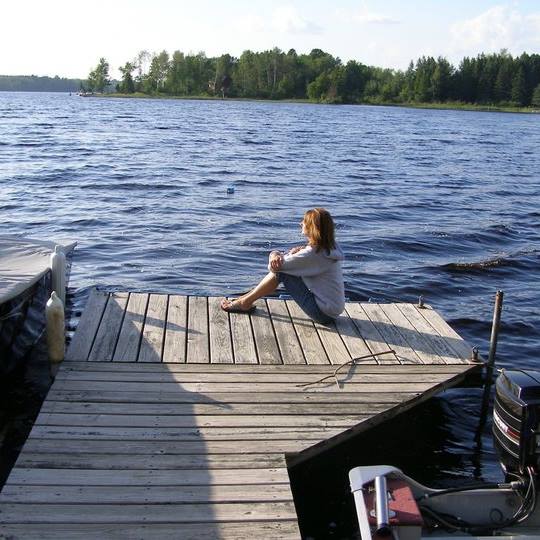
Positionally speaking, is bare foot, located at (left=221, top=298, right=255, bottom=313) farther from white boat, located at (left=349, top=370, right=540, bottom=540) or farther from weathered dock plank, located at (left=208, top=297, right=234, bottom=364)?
white boat, located at (left=349, top=370, right=540, bottom=540)

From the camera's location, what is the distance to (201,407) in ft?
18.8

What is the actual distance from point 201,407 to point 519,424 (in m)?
2.34

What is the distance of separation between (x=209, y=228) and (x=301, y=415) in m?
11.2

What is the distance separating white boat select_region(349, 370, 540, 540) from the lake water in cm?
156

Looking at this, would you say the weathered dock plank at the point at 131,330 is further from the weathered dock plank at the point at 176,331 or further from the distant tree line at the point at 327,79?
the distant tree line at the point at 327,79

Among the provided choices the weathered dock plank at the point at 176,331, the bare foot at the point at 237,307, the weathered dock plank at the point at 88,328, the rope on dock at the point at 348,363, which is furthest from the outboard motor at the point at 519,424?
the weathered dock plank at the point at 88,328

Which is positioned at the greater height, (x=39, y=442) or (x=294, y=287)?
(x=294, y=287)

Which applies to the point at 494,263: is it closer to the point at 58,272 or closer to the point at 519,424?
the point at 58,272

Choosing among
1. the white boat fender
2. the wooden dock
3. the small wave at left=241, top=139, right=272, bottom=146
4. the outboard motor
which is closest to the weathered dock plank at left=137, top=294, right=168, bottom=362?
the wooden dock

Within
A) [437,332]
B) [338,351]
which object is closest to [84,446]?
[338,351]

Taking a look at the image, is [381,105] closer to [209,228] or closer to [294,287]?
[209,228]

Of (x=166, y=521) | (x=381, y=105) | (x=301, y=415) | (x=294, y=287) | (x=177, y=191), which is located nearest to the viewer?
(x=166, y=521)

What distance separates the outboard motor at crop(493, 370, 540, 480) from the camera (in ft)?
15.6

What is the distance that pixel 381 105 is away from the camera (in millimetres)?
112812
